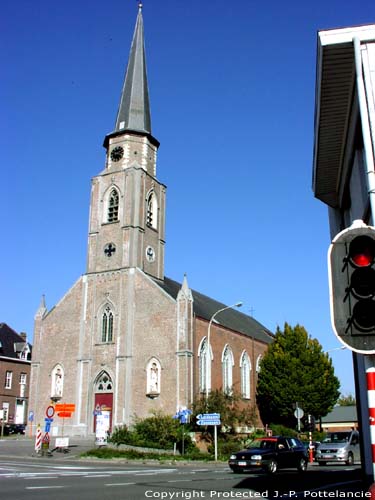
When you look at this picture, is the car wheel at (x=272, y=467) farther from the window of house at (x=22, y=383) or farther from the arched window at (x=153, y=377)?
the window of house at (x=22, y=383)

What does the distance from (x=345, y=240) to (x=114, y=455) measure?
949 inches

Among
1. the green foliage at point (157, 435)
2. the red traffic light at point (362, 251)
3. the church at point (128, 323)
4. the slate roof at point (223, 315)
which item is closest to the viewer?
the red traffic light at point (362, 251)

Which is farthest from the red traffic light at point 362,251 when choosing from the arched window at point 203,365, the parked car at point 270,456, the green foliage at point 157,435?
the arched window at point 203,365

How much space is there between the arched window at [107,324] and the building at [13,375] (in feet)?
66.7

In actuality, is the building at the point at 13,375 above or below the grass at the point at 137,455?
above

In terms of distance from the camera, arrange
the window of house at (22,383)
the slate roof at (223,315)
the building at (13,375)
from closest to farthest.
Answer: the slate roof at (223,315) < the building at (13,375) < the window of house at (22,383)

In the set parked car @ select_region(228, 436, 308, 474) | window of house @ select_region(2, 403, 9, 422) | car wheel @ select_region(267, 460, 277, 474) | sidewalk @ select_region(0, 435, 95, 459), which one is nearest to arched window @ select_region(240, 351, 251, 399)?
sidewalk @ select_region(0, 435, 95, 459)

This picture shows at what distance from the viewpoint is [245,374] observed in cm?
4847

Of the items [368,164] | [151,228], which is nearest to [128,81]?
[151,228]

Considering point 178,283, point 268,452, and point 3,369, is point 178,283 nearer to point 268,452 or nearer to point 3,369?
point 3,369

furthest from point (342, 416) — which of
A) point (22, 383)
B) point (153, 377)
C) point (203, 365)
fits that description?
point (153, 377)

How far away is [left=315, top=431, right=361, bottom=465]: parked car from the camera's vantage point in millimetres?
25672

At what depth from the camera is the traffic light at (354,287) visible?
15.8 ft

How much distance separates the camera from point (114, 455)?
26375 millimetres
